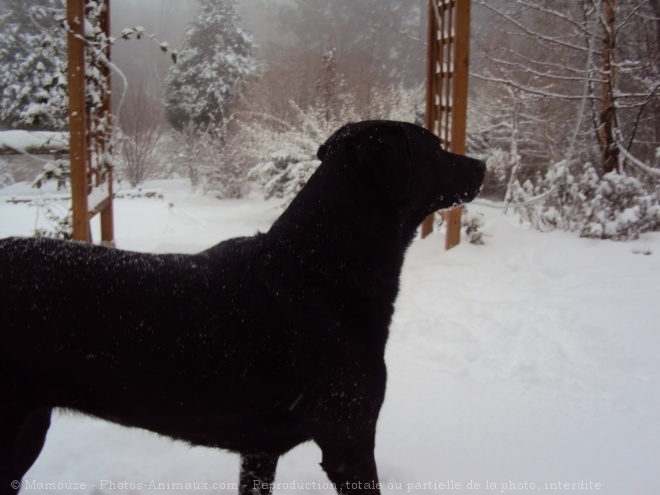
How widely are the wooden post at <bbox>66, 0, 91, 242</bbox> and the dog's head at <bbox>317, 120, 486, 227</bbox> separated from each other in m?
2.51

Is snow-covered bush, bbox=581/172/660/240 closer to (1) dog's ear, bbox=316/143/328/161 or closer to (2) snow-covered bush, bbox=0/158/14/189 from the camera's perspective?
(1) dog's ear, bbox=316/143/328/161

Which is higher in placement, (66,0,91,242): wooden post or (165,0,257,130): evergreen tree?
(165,0,257,130): evergreen tree

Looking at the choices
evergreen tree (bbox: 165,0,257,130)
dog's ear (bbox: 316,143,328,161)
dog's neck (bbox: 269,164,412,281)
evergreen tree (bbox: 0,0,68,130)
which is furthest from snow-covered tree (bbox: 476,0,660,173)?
evergreen tree (bbox: 0,0,68,130)

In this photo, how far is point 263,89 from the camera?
42.4 ft

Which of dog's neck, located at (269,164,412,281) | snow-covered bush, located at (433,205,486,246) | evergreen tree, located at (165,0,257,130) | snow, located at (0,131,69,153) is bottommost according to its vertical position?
snow-covered bush, located at (433,205,486,246)

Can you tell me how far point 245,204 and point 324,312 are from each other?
11229 millimetres

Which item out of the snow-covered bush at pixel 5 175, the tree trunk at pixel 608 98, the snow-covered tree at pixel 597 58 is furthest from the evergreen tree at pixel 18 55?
the tree trunk at pixel 608 98

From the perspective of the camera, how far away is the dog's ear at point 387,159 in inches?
63.3

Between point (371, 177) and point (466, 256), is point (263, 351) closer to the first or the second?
point (371, 177)

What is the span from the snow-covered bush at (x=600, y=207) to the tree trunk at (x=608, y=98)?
0.84 metres

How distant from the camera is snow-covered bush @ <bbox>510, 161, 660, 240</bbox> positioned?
17.1 feet

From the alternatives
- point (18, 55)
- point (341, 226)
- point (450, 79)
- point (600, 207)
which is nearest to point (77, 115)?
point (341, 226)

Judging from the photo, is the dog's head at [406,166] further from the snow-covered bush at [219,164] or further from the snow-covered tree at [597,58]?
the snow-covered bush at [219,164]

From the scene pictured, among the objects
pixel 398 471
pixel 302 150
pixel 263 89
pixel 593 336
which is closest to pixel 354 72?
pixel 263 89
